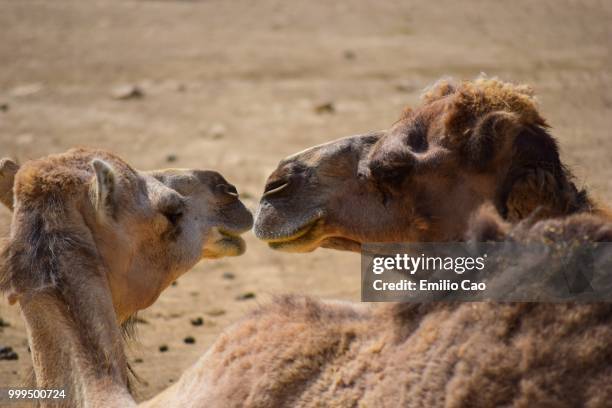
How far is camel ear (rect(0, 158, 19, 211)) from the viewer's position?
5566 millimetres

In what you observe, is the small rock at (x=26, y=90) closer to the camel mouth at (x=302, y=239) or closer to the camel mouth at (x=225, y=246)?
the camel mouth at (x=225, y=246)

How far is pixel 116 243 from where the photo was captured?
5.32 metres

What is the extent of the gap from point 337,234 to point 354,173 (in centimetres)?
32

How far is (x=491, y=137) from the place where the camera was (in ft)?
16.5

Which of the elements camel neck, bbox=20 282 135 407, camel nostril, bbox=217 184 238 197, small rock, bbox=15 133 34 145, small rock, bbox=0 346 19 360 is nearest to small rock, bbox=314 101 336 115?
small rock, bbox=15 133 34 145

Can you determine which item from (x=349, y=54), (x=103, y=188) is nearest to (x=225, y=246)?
(x=103, y=188)

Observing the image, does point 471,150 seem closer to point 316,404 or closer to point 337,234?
point 337,234

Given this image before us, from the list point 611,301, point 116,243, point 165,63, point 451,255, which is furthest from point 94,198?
point 165,63

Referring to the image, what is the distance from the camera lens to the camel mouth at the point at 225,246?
5910 mm

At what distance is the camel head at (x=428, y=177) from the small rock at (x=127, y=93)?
831 cm

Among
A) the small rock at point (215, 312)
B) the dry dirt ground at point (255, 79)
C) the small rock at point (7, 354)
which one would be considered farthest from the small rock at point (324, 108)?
the small rock at point (7, 354)

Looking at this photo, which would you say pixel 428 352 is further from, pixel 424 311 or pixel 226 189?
pixel 226 189

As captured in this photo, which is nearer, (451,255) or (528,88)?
(451,255)

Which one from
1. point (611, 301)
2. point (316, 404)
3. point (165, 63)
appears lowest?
point (316, 404)
